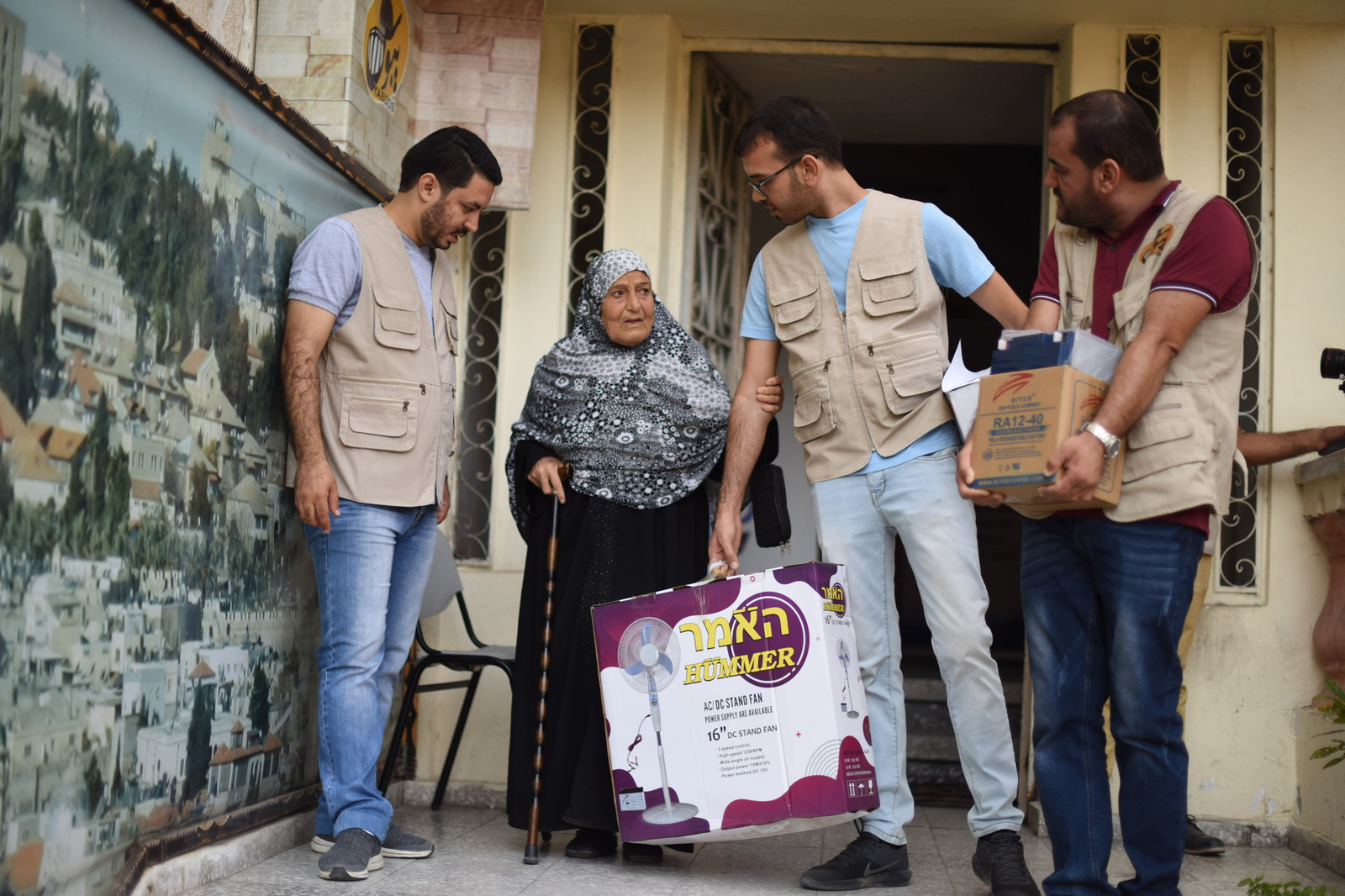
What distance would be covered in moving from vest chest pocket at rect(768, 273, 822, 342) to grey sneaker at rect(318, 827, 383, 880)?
1.69 meters

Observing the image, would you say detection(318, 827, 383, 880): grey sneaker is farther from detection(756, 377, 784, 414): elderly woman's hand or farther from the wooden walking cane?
detection(756, 377, 784, 414): elderly woman's hand

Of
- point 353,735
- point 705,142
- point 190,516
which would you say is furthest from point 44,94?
point 705,142

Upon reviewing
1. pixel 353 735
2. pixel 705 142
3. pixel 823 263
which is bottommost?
pixel 353 735

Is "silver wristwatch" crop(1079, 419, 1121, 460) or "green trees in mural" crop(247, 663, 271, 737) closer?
"silver wristwatch" crop(1079, 419, 1121, 460)

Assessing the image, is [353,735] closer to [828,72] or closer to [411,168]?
[411,168]

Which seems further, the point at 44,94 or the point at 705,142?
the point at 705,142

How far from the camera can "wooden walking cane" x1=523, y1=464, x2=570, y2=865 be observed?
11.1ft

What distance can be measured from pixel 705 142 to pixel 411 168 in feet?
6.46

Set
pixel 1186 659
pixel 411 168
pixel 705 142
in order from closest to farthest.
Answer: pixel 411 168
pixel 1186 659
pixel 705 142

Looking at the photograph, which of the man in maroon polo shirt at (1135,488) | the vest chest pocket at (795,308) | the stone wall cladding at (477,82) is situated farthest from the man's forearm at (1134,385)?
the stone wall cladding at (477,82)

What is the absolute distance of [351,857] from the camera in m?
3.01

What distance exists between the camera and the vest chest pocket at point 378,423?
3193 mm

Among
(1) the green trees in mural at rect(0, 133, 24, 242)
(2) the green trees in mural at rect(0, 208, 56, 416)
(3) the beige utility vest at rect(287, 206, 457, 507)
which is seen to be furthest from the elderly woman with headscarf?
(1) the green trees in mural at rect(0, 133, 24, 242)

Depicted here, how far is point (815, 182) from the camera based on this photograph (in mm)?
3199
